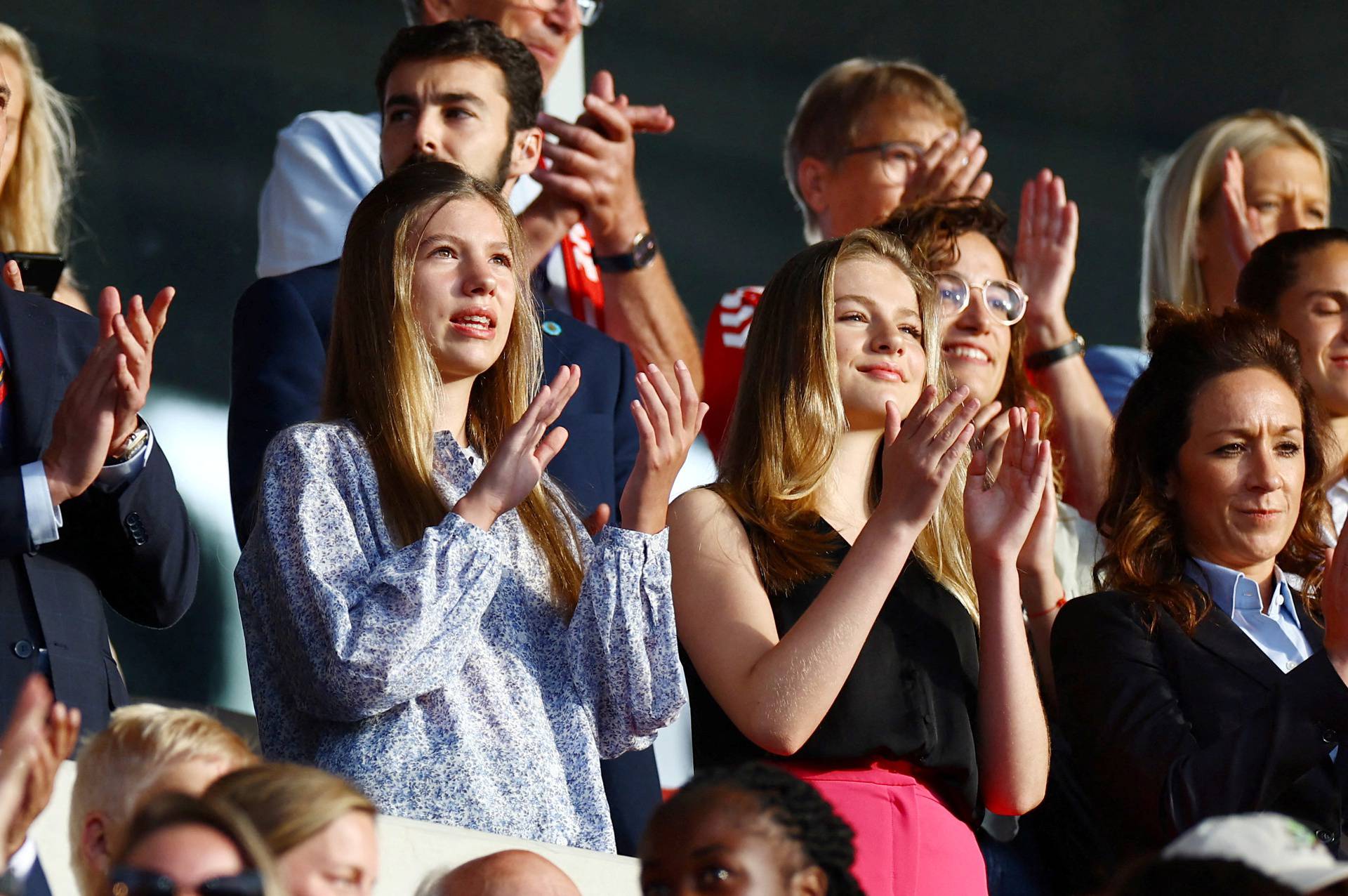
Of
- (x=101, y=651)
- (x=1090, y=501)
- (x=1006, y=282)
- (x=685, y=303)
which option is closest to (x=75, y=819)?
(x=101, y=651)

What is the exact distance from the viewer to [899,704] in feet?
10.5

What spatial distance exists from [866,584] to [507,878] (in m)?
0.93

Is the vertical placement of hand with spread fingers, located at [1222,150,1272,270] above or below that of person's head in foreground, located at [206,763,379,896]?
above

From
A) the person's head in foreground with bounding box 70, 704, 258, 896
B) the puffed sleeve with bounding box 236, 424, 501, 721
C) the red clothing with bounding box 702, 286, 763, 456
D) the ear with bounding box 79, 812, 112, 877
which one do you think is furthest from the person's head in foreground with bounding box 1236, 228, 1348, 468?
the ear with bounding box 79, 812, 112, 877

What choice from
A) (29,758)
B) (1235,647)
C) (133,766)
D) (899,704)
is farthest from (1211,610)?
(29,758)

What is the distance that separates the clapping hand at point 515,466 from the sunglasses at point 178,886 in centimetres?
106

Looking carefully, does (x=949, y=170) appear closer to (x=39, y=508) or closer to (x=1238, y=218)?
(x=1238, y=218)

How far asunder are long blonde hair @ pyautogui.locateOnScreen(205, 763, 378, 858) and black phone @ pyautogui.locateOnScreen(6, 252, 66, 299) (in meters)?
1.66

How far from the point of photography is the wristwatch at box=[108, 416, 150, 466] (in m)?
3.00

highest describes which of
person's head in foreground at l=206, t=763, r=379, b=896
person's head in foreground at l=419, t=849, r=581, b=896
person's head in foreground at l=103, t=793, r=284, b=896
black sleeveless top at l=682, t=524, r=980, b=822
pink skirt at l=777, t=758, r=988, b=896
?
person's head in foreground at l=103, t=793, r=284, b=896

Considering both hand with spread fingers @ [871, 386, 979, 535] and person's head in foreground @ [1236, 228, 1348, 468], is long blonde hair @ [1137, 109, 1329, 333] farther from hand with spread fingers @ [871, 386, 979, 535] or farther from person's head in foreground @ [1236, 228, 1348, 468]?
hand with spread fingers @ [871, 386, 979, 535]

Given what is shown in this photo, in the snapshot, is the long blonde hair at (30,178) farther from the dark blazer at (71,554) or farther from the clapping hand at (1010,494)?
the clapping hand at (1010,494)

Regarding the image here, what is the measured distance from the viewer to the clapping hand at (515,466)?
113 inches

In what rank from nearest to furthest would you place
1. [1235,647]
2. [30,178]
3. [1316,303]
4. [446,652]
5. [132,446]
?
[446,652]
[132,446]
[1235,647]
[30,178]
[1316,303]
